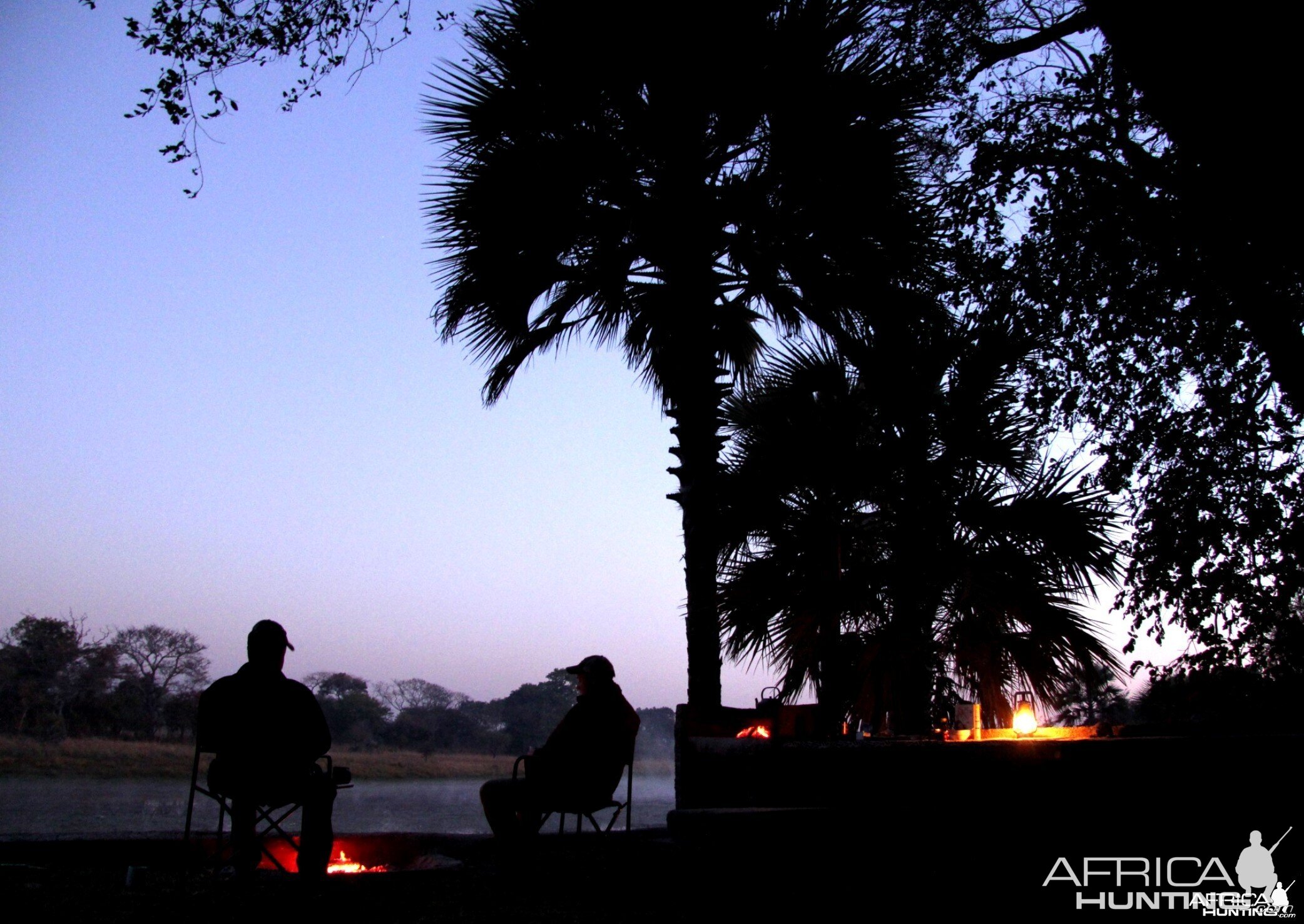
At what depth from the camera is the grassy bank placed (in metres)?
11.9

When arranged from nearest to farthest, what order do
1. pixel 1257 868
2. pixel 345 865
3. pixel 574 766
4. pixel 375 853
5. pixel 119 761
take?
pixel 1257 868 → pixel 574 766 → pixel 345 865 → pixel 375 853 → pixel 119 761

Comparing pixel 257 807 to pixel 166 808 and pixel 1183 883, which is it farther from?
pixel 166 808

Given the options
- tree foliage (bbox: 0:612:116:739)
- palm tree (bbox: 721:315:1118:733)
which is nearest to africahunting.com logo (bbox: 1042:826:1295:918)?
palm tree (bbox: 721:315:1118:733)

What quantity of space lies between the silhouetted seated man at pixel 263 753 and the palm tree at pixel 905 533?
3.38m

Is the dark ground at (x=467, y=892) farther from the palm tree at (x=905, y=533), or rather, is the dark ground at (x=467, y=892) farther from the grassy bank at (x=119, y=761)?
the grassy bank at (x=119, y=761)

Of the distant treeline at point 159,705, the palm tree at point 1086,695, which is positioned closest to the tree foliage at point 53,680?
the distant treeline at point 159,705

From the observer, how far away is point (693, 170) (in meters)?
6.51

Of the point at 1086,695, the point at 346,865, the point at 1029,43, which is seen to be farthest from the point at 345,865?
the point at 1029,43

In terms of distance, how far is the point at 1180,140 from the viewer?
284cm

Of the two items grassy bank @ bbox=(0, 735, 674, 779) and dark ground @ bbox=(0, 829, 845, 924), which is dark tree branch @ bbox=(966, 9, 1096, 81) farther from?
grassy bank @ bbox=(0, 735, 674, 779)

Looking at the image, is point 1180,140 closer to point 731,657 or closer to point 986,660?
point 986,660

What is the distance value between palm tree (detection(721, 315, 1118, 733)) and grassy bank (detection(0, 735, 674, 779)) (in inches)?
197

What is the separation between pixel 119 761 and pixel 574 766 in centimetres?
1029

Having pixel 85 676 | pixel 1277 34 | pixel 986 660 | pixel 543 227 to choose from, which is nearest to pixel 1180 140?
pixel 1277 34
